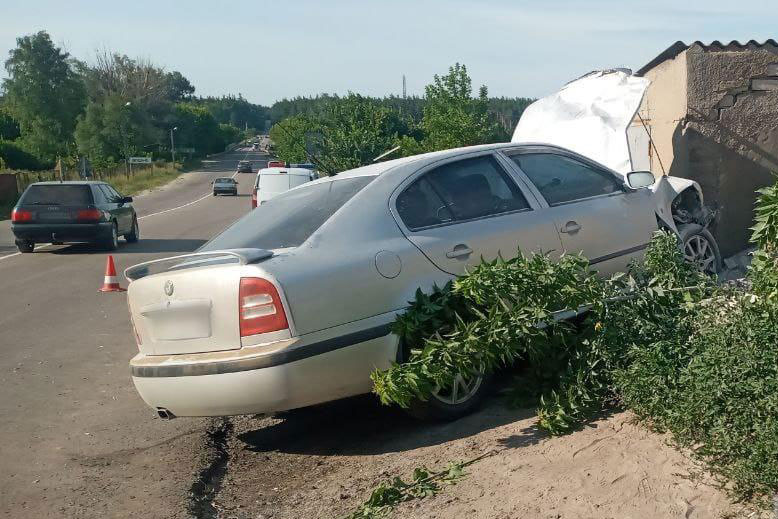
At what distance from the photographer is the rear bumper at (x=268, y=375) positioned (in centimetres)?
525

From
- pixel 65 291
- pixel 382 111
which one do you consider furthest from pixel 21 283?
pixel 382 111

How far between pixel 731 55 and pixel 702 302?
5.91 meters

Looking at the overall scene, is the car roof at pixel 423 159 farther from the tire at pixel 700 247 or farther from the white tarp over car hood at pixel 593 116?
the white tarp over car hood at pixel 593 116

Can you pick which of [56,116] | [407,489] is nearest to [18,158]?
[56,116]

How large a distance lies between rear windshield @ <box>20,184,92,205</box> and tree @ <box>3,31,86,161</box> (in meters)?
75.3

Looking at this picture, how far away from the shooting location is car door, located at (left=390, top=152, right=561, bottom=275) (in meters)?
5.93

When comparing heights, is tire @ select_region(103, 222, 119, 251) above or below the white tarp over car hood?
below

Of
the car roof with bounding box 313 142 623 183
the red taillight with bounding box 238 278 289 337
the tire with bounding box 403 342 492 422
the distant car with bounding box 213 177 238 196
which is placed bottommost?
the distant car with bounding box 213 177 238 196

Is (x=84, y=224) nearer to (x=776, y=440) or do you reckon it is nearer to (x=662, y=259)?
(x=662, y=259)

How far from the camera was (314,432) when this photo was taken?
6367mm

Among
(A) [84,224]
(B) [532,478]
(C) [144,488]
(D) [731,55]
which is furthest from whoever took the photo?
(A) [84,224]

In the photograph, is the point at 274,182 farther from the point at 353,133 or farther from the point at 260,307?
the point at 260,307

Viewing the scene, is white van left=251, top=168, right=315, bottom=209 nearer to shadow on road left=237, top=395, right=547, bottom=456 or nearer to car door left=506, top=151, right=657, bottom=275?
car door left=506, top=151, right=657, bottom=275

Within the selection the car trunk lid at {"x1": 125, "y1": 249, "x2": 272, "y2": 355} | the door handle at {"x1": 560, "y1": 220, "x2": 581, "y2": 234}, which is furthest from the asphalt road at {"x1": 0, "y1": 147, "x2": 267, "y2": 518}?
the door handle at {"x1": 560, "y1": 220, "x2": 581, "y2": 234}
